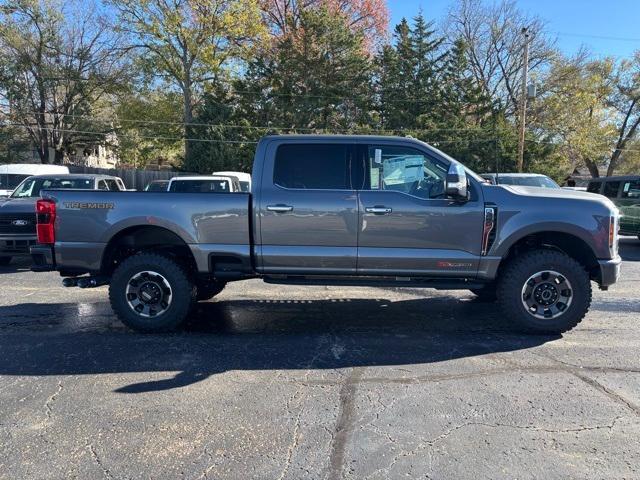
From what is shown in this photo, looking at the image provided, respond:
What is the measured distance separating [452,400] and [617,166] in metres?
51.4

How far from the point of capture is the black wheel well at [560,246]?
5.43 metres

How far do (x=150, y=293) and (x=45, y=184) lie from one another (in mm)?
7382

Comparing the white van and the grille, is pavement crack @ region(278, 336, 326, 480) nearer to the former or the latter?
the grille

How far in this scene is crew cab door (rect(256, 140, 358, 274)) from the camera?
17.5 ft

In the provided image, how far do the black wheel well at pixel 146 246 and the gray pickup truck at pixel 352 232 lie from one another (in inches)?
1.7

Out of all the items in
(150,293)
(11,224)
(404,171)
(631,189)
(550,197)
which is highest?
(404,171)

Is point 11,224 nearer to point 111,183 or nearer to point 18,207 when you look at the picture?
point 18,207

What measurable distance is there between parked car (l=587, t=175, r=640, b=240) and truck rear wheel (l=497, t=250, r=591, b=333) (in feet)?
32.9

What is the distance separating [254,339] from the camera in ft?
17.6

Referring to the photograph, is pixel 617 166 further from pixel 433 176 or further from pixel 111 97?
pixel 433 176

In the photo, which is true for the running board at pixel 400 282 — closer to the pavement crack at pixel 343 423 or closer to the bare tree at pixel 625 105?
the pavement crack at pixel 343 423

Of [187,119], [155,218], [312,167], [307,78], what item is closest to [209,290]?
[155,218]

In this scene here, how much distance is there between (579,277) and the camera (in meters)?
5.27

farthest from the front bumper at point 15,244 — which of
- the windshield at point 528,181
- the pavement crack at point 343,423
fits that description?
the windshield at point 528,181
